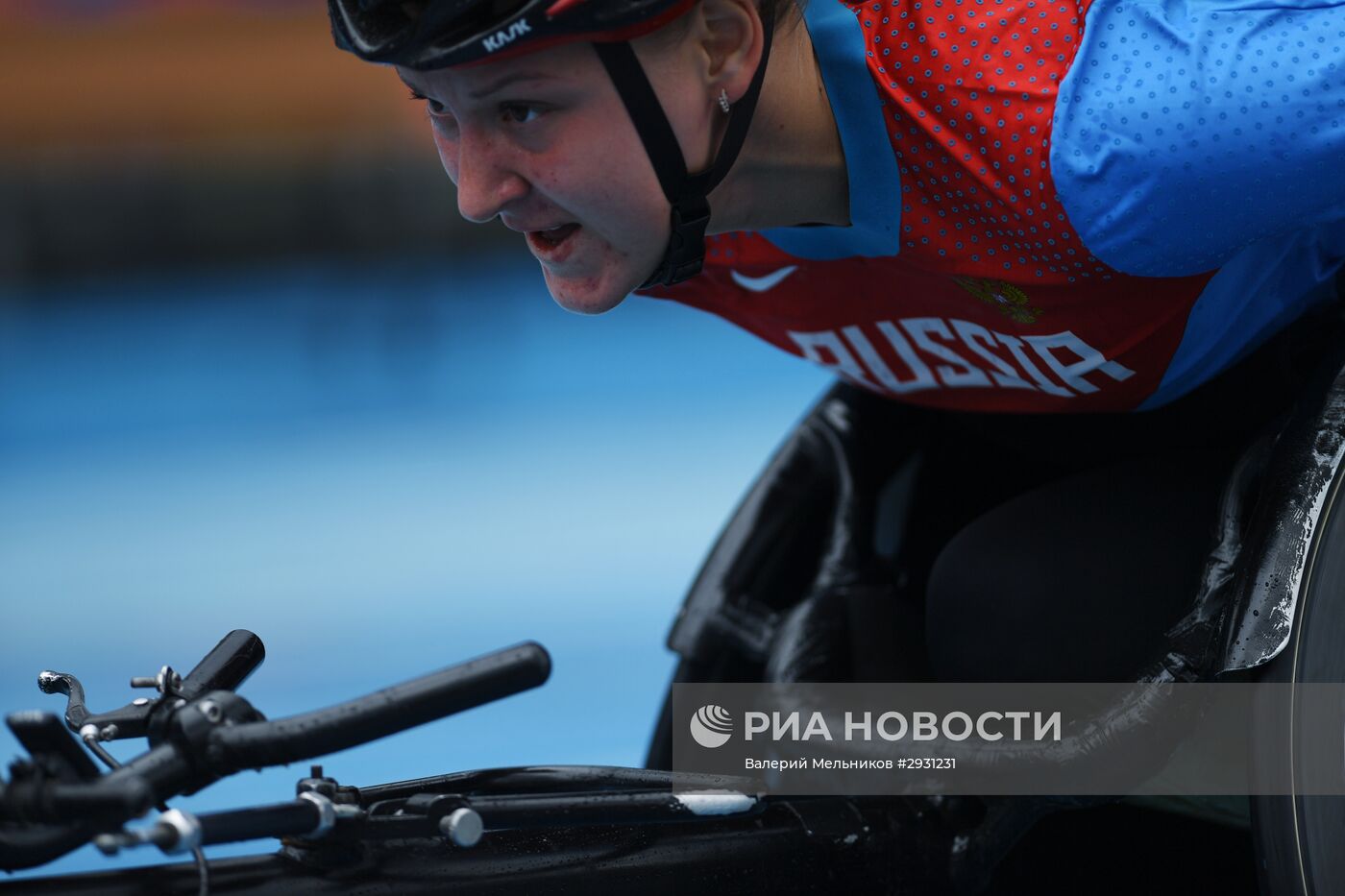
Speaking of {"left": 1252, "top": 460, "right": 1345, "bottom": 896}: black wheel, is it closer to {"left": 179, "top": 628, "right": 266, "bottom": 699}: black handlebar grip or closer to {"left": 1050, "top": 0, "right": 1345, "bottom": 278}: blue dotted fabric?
{"left": 1050, "top": 0, "right": 1345, "bottom": 278}: blue dotted fabric

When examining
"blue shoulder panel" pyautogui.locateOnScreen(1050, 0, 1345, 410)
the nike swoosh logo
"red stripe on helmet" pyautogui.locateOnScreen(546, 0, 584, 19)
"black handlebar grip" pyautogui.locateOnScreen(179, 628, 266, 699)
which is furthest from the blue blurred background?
"blue shoulder panel" pyautogui.locateOnScreen(1050, 0, 1345, 410)

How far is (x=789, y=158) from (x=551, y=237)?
0.23m

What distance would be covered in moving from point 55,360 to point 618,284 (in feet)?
16.0

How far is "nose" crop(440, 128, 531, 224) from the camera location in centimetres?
122

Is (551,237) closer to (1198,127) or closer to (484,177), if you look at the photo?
(484,177)

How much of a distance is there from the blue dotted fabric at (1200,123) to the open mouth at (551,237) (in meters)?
0.40

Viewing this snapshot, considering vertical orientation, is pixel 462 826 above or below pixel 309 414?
below

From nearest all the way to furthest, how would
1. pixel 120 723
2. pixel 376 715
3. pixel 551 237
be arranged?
1. pixel 376 715
2. pixel 120 723
3. pixel 551 237

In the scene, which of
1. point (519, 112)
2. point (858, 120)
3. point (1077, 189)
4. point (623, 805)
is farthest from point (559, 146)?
point (623, 805)

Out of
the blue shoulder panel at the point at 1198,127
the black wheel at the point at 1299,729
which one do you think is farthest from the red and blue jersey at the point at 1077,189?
the black wheel at the point at 1299,729

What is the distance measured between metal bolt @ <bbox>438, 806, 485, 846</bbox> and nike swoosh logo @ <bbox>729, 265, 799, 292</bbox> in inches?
28.7

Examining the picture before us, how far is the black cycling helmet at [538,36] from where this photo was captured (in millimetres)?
1122

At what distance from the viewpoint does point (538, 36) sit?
113cm

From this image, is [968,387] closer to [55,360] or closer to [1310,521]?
[1310,521]
